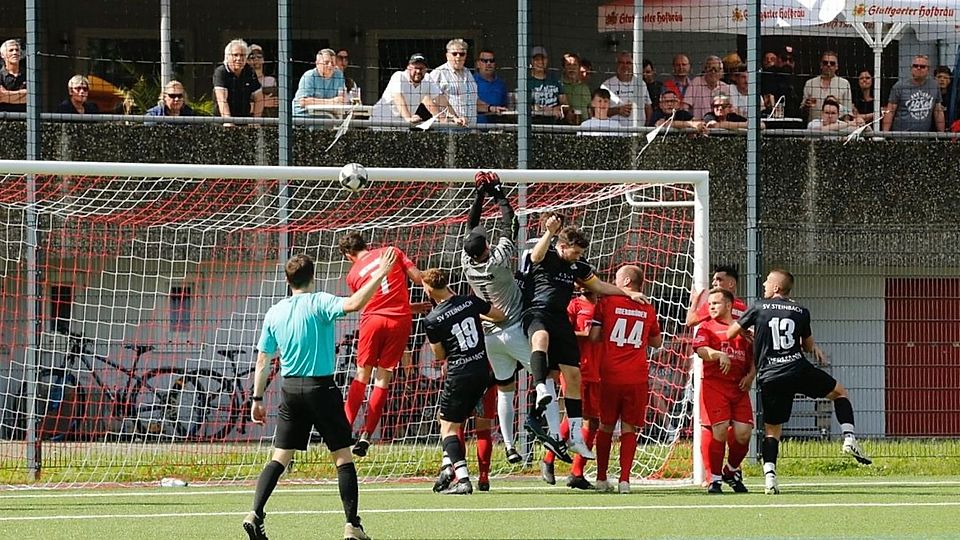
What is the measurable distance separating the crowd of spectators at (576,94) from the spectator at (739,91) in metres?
0.02

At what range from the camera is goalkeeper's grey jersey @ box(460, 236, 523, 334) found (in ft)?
41.8

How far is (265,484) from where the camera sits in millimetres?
9266

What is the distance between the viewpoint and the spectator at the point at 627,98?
57.5 feet

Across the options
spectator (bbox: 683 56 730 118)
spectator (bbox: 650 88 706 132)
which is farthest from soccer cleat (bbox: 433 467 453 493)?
spectator (bbox: 683 56 730 118)

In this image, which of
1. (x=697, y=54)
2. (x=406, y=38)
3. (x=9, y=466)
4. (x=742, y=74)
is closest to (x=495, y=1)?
(x=406, y=38)

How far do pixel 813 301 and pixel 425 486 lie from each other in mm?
5070

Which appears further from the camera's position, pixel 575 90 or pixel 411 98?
pixel 575 90

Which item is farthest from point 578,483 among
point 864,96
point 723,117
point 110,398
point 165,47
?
point 864,96

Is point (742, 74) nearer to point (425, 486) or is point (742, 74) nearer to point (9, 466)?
point (425, 486)

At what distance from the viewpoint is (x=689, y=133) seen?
16.9 m

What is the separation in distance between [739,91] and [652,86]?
0.98 metres

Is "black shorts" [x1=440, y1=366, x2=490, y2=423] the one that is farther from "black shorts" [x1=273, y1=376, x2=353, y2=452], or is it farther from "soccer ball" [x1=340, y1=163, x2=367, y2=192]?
"black shorts" [x1=273, y1=376, x2=353, y2=452]

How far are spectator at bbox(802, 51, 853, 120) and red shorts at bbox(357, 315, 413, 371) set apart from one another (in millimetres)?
6819

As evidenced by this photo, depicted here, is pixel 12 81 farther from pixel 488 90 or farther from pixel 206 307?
pixel 488 90
